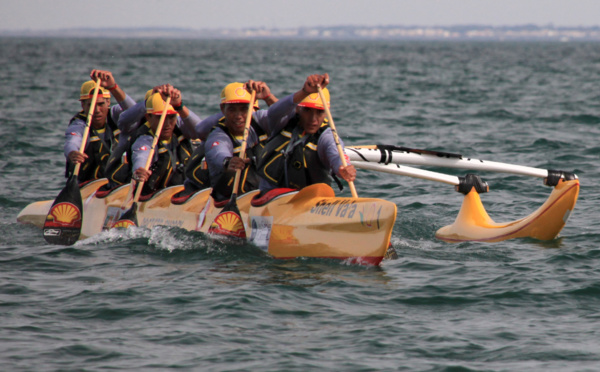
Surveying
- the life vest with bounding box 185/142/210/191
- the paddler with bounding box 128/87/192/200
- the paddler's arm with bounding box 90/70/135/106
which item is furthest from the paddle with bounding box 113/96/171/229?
the paddler's arm with bounding box 90/70/135/106

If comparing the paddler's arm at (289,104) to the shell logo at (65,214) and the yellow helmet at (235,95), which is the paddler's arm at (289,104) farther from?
the shell logo at (65,214)

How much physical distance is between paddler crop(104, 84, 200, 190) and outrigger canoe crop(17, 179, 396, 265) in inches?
34.1

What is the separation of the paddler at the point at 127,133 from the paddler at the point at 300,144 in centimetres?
215

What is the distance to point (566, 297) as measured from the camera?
7.52 m

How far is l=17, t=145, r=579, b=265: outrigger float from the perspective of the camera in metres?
8.16

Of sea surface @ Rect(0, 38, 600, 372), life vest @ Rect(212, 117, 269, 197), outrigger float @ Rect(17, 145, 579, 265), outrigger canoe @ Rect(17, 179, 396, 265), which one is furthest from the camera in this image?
life vest @ Rect(212, 117, 269, 197)

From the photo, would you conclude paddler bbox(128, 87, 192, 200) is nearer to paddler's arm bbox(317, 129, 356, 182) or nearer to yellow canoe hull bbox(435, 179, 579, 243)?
paddler's arm bbox(317, 129, 356, 182)

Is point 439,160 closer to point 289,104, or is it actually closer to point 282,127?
point 282,127

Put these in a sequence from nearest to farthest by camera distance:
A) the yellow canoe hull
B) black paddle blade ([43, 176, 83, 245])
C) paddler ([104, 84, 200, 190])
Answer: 1. the yellow canoe hull
2. black paddle blade ([43, 176, 83, 245])
3. paddler ([104, 84, 200, 190])

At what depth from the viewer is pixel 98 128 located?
37.0 ft

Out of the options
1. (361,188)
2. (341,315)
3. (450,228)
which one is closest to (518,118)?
(361,188)

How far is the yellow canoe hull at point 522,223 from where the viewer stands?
9.83 metres

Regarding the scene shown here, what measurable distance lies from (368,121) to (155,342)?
1792 centimetres

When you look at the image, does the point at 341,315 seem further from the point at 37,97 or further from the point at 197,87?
the point at 197,87
